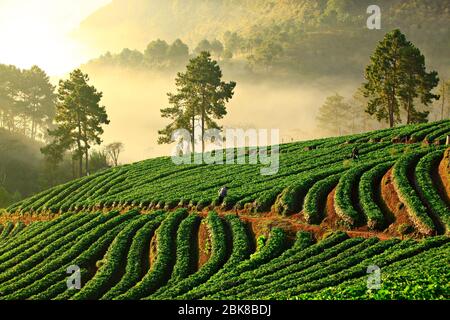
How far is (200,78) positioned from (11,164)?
128 feet

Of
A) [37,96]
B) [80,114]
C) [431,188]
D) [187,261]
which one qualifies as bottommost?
[187,261]

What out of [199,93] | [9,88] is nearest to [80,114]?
[199,93]

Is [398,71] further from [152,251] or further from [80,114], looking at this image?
[152,251]

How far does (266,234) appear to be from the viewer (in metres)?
35.1

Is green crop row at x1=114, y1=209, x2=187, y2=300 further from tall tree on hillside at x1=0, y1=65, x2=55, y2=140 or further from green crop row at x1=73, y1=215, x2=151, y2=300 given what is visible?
tall tree on hillside at x1=0, y1=65, x2=55, y2=140

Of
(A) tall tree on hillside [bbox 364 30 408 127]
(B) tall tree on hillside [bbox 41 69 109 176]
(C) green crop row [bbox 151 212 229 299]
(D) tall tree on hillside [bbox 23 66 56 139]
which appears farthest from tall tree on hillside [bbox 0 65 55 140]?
(C) green crop row [bbox 151 212 229 299]

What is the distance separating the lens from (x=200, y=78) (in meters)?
74.6

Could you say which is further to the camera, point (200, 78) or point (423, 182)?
point (200, 78)

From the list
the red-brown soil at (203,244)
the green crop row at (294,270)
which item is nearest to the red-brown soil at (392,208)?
the green crop row at (294,270)

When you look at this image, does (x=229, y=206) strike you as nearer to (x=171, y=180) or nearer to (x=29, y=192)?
(x=171, y=180)

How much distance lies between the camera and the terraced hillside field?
26.2 m

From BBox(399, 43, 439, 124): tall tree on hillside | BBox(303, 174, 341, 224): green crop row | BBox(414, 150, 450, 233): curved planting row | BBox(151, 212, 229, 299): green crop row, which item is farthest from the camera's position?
BBox(399, 43, 439, 124): tall tree on hillside

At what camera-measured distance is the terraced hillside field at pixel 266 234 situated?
86.0 ft

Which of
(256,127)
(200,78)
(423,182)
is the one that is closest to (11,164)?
(200,78)
